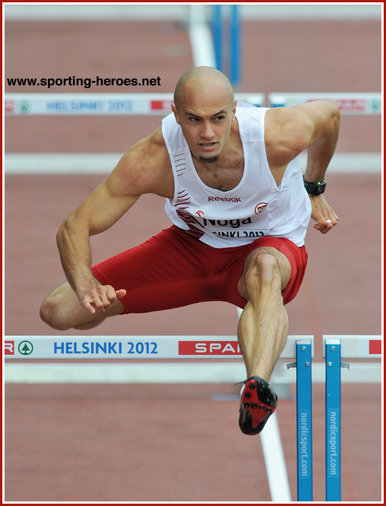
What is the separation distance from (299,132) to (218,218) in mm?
576

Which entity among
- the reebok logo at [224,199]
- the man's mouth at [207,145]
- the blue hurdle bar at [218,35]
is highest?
the blue hurdle bar at [218,35]

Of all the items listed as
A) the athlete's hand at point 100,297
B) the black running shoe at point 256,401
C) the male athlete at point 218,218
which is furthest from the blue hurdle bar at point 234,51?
the black running shoe at point 256,401

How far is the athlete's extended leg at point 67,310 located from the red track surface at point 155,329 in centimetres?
141

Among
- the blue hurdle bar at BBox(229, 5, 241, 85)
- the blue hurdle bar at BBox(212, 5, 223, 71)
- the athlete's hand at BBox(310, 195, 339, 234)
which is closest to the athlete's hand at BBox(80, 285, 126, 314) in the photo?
the athlete's hand at BBox(310, 195, 339, 234)

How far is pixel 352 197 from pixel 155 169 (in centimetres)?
622

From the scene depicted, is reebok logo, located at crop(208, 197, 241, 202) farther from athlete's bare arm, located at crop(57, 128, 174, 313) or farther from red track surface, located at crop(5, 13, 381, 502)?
red track surface, located at crop(5, 13, 381, 502)

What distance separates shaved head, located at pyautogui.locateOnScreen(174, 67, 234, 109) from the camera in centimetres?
494

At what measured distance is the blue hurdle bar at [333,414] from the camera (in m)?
5.11

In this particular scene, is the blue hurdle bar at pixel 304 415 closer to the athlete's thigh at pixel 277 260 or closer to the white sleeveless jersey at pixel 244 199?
the athlete's thigh at pixel 277 260

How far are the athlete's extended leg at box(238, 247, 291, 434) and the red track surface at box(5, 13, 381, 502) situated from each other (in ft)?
6.62

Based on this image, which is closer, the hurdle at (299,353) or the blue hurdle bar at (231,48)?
the hurdle at (299,353)

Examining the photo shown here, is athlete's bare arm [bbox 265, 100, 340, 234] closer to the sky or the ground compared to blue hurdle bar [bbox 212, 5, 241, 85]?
closer to the ground

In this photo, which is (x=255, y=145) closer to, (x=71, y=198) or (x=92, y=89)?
(x=71, y=198)

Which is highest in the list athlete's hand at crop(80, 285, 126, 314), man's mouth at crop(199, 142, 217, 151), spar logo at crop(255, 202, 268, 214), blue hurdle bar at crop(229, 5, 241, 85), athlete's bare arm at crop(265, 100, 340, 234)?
blue hurdle bar at crop(229, 5, 241, 85)
